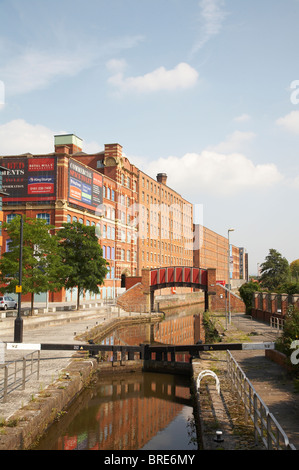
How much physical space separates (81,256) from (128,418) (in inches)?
1122

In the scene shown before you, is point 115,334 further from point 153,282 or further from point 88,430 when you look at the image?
point 88,430

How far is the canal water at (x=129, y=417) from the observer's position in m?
11.8

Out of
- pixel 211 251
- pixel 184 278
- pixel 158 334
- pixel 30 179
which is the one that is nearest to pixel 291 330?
pixel 158 334

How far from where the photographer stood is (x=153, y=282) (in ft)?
176

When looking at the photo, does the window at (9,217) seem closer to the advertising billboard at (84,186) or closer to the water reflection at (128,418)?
the advertising billboard at (84,186)

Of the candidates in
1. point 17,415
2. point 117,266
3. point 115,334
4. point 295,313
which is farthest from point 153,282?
point 17,415

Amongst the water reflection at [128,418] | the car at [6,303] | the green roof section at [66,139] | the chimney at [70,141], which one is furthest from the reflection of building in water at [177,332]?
the green roof section at [66,139]

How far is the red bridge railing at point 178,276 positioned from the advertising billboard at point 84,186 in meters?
13.3

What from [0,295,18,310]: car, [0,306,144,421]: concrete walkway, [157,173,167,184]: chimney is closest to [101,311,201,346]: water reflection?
[0,306,144,421]: concrete walkway

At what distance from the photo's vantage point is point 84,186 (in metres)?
56.2

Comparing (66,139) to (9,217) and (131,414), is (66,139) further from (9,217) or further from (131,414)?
(131,414)

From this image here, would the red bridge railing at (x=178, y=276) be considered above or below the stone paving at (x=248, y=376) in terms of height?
above

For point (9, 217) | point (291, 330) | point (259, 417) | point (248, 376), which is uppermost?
point (9, 217)
